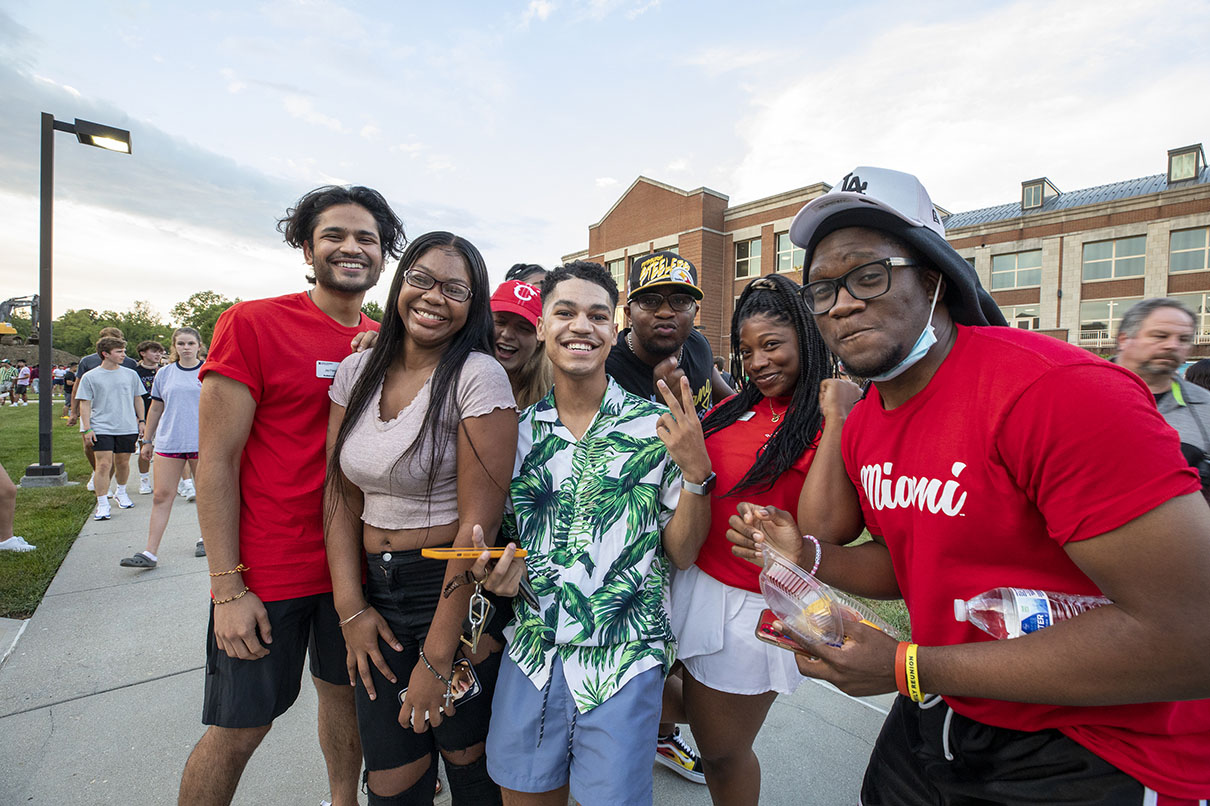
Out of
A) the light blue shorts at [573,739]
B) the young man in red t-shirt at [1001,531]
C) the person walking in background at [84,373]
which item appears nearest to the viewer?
the young man in red t-shirt at [1001,531]

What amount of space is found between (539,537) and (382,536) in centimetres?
54

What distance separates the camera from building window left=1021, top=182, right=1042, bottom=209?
3300 cm

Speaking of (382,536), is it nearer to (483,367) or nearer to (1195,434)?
(483,367)

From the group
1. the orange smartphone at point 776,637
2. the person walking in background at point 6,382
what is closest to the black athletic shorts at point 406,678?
the orange smartphone at point 776,637

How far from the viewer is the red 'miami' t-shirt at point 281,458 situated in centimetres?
214

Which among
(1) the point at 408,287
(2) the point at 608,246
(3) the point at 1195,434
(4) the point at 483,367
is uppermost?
(2) the point at 608,246

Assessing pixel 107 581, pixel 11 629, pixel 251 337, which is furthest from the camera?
pixel 107 581

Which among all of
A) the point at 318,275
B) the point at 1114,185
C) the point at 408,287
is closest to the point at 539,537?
the point at 408,287

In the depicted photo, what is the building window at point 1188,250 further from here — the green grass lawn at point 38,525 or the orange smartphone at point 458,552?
the green grass lawn at point 38,525

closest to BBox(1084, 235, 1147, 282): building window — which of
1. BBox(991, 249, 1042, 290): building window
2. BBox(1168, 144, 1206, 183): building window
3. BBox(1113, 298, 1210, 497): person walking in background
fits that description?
BBox(991, 249, 1042, 290): building window

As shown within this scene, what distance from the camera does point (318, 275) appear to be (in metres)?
2.36

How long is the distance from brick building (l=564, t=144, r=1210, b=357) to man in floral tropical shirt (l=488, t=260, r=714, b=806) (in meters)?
→ 25.5

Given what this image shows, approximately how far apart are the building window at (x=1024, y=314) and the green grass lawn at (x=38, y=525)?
115 ft

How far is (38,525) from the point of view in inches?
252
